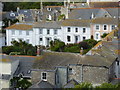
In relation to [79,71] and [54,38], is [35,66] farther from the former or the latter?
[54,38]

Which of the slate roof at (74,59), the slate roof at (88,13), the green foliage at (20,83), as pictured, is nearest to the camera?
the slate roof at (74,59)

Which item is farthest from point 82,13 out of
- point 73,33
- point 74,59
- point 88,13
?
A: point 74,59

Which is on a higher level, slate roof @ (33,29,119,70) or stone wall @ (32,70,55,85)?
slate roof @ (33,29,119,70)

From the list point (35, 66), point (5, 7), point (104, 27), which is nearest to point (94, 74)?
point (35, 66)

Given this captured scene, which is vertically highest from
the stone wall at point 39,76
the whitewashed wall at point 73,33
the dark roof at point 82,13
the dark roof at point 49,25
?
the dark roof at point 82,13

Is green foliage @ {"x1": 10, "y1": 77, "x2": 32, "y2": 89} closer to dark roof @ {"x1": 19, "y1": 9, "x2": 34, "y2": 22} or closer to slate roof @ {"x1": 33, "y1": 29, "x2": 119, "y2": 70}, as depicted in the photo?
slate roof @ {"x1": 33, "y1": 29, "x2": 119, "y2": 70}

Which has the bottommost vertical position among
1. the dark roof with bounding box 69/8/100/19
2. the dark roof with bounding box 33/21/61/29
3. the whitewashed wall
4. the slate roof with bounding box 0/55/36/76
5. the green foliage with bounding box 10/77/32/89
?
the green foliage with bounding box 10/77/32/89

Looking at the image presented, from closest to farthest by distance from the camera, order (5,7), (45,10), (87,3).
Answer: (45,10), (87,3), (5,7)

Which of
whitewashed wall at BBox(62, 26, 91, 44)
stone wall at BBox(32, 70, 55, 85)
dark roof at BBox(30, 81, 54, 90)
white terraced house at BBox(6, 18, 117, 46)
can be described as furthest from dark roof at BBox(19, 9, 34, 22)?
dark roof at BBox(30, 81, 54, 90)

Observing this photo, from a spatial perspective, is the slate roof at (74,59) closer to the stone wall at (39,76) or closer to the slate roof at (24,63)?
the stone wall at (39,76)

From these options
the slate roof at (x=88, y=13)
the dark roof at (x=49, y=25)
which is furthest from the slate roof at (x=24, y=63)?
the slate roof at (x=88, y=13)

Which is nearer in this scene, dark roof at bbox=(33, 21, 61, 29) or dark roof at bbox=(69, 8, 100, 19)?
dark roof at bbox=(33, 21, 61, 29)
